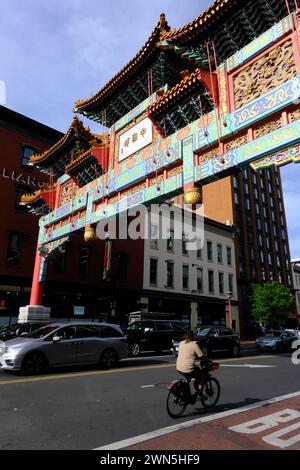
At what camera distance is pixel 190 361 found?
6.01m

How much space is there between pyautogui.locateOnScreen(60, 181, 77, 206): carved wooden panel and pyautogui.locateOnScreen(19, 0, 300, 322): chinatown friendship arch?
4.20ft

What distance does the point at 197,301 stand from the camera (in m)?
35.0

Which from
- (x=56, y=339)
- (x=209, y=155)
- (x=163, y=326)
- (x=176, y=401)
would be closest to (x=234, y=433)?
(x=176, y=401)

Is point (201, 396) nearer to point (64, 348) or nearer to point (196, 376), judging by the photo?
point (196, 376)

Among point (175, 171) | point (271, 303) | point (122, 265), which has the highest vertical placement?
point (175, 171)

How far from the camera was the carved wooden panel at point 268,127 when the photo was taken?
933 centimetres

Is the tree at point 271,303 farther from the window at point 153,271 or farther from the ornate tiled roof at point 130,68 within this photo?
the ornate tiled roof at point 130,68

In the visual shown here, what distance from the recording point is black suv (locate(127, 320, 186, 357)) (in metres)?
16.6

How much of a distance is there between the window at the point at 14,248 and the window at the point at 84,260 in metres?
5.01

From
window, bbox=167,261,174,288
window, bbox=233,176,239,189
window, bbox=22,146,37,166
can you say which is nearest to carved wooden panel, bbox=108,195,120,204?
window, bbox=22,146,37,166

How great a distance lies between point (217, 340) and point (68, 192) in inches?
466

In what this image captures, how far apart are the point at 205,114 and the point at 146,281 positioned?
21256mm

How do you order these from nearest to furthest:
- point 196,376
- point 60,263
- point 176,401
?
point 176,401
point 196,376
point 60,263

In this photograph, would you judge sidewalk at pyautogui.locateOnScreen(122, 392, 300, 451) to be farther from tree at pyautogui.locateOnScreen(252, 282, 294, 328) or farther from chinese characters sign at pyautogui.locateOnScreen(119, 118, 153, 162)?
tree at pyautogui.locateOnScreen(252, 282, 294, 328)
